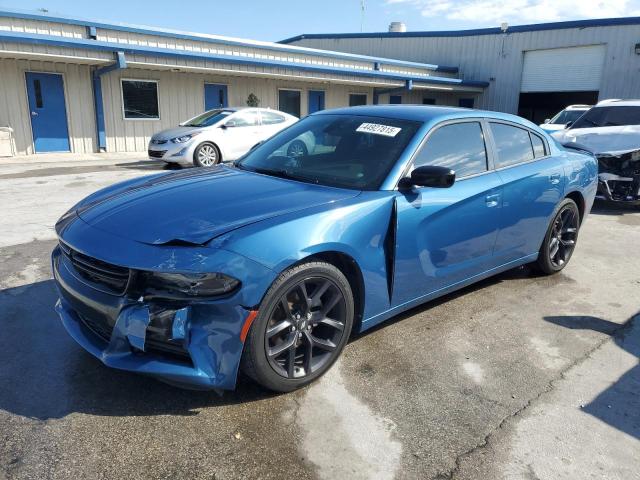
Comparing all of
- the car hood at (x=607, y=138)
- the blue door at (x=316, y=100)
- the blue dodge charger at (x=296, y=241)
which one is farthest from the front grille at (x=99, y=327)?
the blue door at (x=316, y=100)

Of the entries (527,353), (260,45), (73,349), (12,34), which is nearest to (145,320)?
(73,349)

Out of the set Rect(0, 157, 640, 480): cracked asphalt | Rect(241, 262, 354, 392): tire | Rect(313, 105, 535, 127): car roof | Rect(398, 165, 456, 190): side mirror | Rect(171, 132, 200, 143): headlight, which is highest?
Rect(313, 105, 535, 127): car roof

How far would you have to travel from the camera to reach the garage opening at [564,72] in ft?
74.0

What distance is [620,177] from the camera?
25.6 feet

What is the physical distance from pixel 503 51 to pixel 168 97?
17.4m

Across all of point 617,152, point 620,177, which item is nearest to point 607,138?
point 617,152

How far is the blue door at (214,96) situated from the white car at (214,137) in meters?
5.69

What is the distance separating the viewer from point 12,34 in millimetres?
11984

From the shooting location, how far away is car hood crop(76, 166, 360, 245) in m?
2.60

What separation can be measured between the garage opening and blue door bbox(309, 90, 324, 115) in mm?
10778

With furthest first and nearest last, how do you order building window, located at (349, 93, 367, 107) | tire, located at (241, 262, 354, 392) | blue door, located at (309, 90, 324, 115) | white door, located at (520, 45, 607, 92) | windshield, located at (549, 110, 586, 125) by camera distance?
building window, located at (349, 93, 367, 107) < white door, located at (520, 45, 607, 92) < blue door, located at (309, 90, 324, 115) < windshield, located at (549, 110, 586, 125) < tire, located at (241, 262, 354, 392)

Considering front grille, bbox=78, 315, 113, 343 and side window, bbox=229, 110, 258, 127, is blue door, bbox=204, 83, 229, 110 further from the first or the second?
front grille, bbox=78, 315, 113, 343

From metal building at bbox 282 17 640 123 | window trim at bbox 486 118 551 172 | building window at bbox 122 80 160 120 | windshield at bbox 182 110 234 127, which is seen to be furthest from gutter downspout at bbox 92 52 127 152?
metal building at bbox 282 17 640 123

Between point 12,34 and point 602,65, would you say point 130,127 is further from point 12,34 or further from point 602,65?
point 602,65
